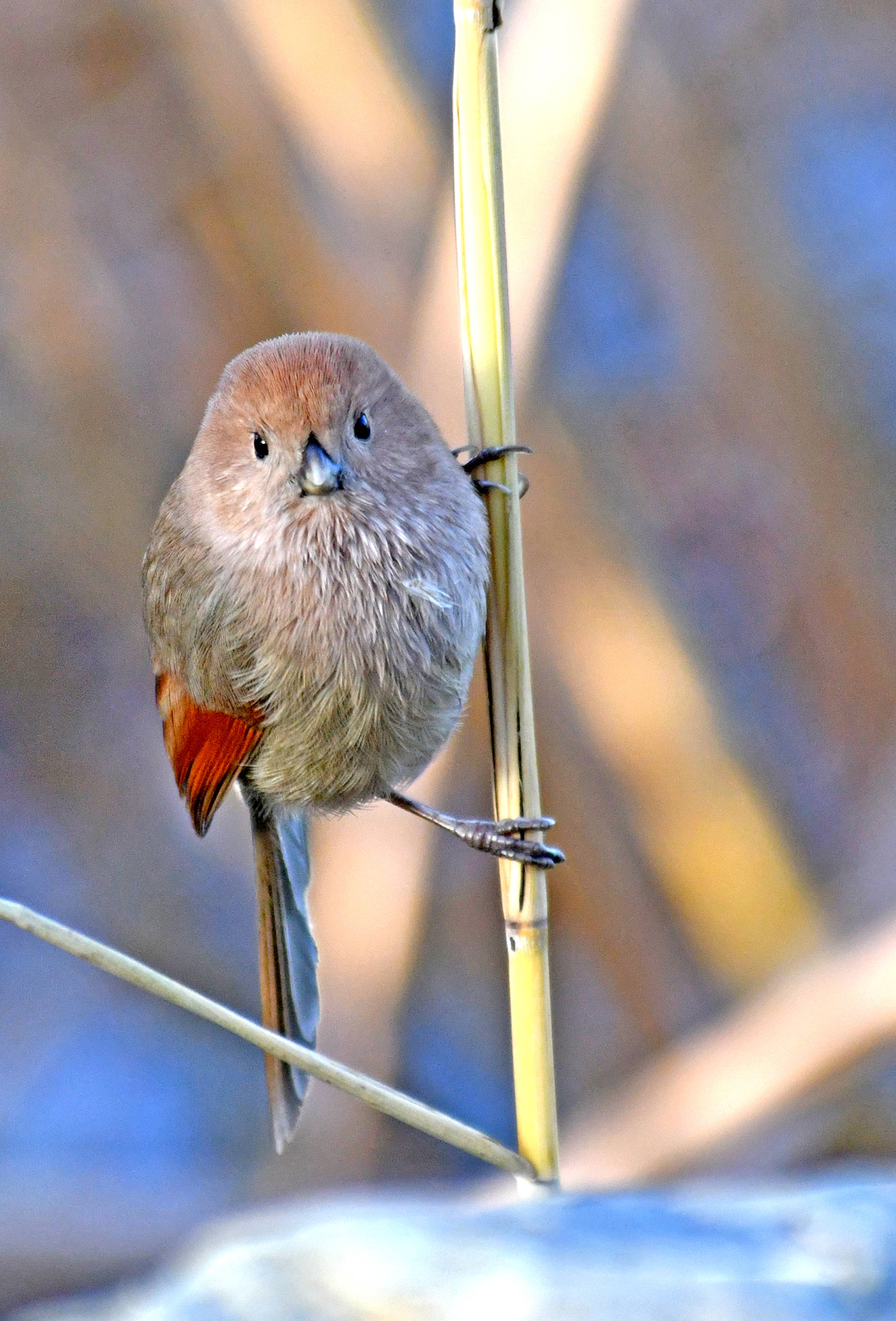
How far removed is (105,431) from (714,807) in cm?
125

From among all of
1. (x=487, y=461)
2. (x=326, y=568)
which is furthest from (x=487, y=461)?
(x=326, y=568)

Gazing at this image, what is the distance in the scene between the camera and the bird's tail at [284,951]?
6.35 ft

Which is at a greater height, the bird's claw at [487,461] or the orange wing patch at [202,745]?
the bird's claw at [487,461]

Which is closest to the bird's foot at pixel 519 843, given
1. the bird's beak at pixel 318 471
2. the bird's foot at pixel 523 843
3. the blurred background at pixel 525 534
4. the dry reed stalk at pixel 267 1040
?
the bird's foot at pixel 523 843

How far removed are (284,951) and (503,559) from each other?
2.33 feet

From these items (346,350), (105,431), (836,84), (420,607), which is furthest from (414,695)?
(836,84)

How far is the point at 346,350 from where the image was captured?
1.65m

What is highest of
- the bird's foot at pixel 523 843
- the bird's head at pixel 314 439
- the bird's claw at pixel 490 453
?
the bird's head at pixel 314 439

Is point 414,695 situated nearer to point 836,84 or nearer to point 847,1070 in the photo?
point 847,1070

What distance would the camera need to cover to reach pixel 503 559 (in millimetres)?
1587

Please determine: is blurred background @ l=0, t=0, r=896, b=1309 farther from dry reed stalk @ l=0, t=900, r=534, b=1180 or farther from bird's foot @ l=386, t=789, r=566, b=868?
dry reed stalk @ l=0, t=900, r=534, b=1180

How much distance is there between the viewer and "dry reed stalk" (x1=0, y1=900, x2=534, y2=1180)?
110 centimetres

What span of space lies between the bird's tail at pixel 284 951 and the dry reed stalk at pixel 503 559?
536 millimetres

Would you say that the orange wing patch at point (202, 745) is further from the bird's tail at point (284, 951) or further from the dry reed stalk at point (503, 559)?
the dry reed stalk at point (503, 559)
